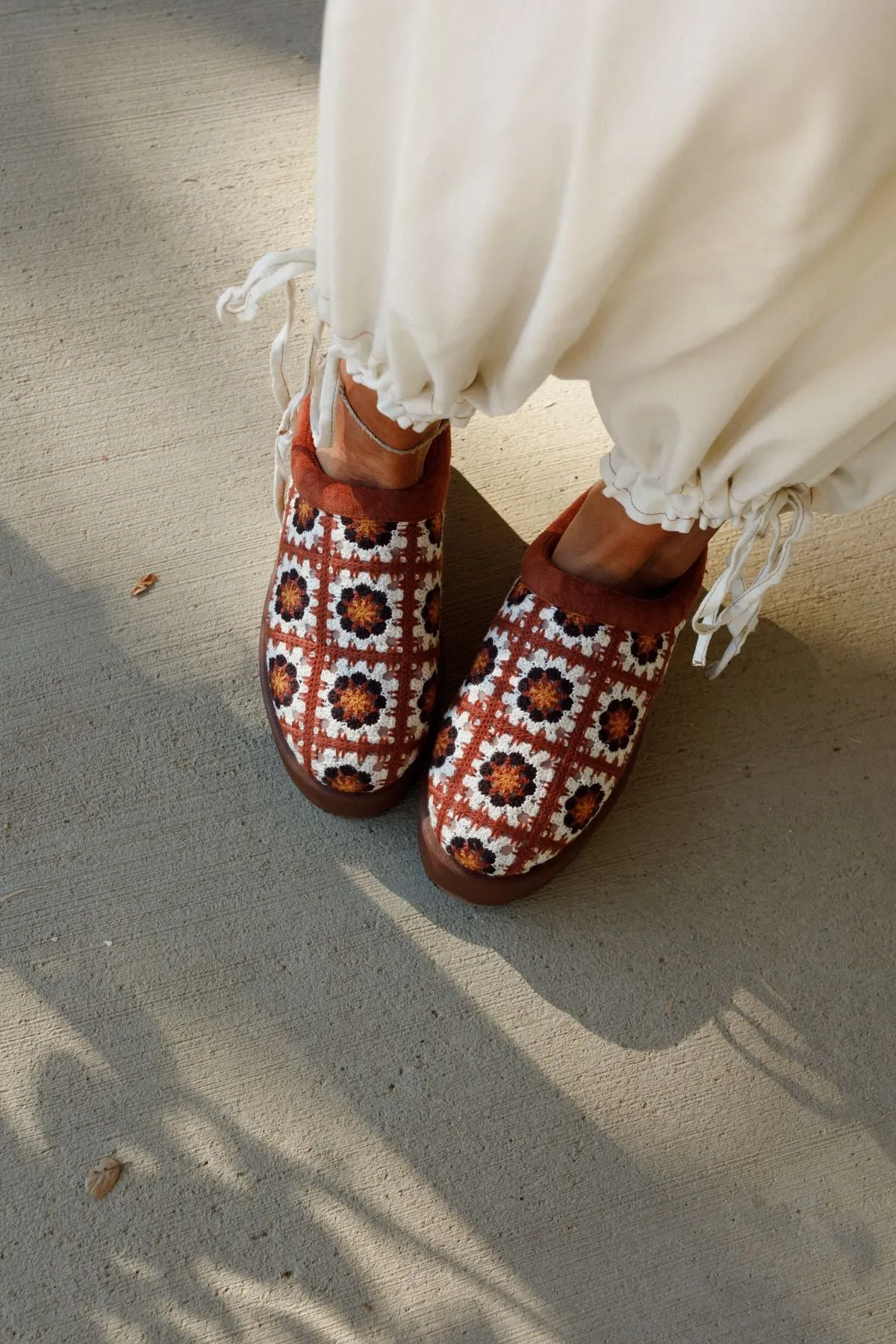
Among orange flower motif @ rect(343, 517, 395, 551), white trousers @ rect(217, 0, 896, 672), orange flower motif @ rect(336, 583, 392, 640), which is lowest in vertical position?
orange flower motif @ rect(336, 583, 392, 640)

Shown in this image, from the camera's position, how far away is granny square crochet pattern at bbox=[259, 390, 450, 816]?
82 centimetres

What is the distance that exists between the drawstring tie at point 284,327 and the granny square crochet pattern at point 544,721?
21 cm

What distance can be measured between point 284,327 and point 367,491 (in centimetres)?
15

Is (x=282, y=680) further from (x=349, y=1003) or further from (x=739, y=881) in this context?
(x=739, y=881)

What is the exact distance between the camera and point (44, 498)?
0.95m

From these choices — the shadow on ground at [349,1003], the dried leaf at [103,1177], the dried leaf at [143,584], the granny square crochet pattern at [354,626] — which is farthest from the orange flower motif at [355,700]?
the dried leaf at [103,1177]

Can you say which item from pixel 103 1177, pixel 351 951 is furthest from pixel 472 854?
pixel 103 1177

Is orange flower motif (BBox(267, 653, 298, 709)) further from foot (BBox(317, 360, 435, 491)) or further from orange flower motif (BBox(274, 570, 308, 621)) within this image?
foot (BBox(317, 360, 435, 491))

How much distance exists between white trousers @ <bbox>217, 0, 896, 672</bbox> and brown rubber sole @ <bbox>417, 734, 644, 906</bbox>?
0.36 metres

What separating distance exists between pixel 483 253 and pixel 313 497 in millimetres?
362

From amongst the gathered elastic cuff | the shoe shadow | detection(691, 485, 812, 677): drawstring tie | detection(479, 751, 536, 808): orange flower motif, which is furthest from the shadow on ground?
the gathered elastic cuff

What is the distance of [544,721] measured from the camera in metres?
0.82

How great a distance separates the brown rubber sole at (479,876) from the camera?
834 mm

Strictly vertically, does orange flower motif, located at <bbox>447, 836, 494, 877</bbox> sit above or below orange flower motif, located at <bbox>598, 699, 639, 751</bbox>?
below
